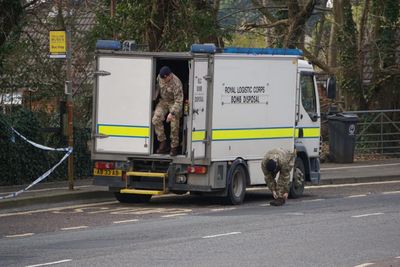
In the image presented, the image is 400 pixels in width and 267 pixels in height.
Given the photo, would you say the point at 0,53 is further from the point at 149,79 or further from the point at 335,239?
the point at 335,239

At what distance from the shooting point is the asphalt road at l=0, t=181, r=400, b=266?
12.4 meters

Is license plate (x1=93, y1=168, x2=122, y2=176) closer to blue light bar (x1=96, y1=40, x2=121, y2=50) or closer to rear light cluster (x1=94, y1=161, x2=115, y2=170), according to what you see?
rear light cluster (x1=94, y1=161, x2=115, y2=170)

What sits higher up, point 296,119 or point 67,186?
point 296,119

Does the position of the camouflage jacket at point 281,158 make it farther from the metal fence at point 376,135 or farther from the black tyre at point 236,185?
the metal fence at point 376,135

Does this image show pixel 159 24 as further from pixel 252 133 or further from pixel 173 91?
pixel 173 91

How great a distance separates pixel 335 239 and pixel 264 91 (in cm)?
608

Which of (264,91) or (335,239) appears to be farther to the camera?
(264,91)

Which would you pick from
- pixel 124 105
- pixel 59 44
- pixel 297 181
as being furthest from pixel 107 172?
pixel 297 181

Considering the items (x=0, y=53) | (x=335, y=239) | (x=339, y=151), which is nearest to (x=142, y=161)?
→ (x=0, y=53)

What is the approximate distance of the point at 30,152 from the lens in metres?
21.8

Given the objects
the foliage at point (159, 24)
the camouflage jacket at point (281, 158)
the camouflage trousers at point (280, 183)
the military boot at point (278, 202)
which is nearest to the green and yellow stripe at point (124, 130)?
the camouflage jacket at point (281, 158)

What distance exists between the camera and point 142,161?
19266 millimetres

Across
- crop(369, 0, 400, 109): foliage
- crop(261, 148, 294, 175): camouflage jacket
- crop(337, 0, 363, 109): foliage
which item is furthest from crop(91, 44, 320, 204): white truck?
crop(337, 0, 363, 109): foliage

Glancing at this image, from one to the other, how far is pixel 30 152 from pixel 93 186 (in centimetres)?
168
